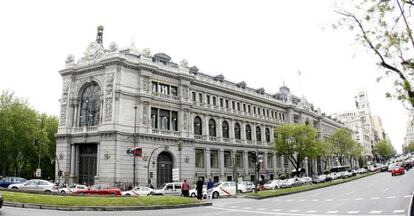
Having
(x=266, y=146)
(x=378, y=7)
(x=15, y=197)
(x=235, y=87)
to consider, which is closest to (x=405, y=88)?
(x=378, y=7)

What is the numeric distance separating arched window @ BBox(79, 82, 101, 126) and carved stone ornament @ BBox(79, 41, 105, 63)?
142 inches

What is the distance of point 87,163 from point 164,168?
10.2m

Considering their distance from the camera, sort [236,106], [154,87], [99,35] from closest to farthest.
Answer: [154,87] → [99,35] → [236,106]

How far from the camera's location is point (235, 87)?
219 feet

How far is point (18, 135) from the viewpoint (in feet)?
187

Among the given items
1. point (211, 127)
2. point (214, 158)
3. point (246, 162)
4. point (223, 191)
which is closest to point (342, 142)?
point (246, 162)

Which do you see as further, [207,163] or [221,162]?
[221,162]

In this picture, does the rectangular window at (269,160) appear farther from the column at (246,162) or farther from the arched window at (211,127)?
the arched window at (211,127)

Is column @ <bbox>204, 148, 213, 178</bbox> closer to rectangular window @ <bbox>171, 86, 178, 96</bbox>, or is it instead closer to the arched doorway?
the arched doorway

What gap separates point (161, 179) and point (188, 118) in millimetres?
9729

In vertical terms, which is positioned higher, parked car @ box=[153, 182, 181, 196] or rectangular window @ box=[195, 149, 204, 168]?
rectangular window @ box=[195, 149, 204, 168]

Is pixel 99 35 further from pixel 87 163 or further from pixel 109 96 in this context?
pixel 87 163

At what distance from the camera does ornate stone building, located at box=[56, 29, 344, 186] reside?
1812 inches

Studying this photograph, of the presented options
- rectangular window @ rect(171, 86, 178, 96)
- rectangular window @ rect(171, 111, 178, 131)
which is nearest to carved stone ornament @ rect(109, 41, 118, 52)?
rectangular window @ rect(171, 86, 178, 96)
